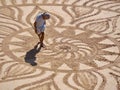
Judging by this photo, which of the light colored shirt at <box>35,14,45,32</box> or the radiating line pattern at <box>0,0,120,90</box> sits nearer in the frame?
the radiating line pattern at <box>0,0,120,90</box>

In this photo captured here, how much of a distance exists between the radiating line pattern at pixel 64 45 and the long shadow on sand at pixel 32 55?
9cm

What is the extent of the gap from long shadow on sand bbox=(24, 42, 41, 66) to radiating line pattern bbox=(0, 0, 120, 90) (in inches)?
3.4

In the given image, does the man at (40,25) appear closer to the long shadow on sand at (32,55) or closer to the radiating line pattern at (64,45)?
the long shadow on sand at (32,55)

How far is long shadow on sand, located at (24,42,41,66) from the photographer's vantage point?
9.52 metres

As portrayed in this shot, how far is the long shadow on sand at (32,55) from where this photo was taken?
9.52m

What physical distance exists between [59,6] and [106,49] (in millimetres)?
3373

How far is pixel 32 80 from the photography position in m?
8.75

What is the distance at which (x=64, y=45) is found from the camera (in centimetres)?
1042

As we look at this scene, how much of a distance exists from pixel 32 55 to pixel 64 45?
1.11 m

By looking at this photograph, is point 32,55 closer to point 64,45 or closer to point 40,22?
point 40,22

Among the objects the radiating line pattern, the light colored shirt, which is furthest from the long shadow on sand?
the light colored shirt

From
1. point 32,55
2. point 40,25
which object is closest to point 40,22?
point 40,25

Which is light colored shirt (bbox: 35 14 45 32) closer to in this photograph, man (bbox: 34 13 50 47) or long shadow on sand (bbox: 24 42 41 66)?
man (bbox: 34 13 50 47)

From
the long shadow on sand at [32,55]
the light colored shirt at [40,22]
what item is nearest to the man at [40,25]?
the light colored shirt at [40,22]
